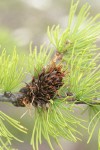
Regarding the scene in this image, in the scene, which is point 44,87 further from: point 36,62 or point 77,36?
point 77,36

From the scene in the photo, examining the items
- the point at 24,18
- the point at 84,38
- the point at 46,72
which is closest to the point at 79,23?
the point at 84,38

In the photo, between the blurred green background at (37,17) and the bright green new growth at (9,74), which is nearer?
the bright green new growth at (9,74)

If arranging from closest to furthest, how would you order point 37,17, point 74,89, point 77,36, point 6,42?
point 74,89 → point 77,36 → point 6,42 → point 37,17

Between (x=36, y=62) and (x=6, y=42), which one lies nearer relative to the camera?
(x=36, y=62)

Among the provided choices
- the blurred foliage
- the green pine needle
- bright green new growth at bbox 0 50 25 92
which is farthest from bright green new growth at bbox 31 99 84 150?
the blurred foliage

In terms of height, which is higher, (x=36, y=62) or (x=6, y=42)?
(x=6, y=42)

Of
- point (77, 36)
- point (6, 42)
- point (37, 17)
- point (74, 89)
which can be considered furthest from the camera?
point (37, 17)

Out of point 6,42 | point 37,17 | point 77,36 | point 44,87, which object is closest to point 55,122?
point 44,87

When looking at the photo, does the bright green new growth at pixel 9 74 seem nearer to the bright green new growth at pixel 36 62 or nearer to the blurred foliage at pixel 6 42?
the bright green new growth at pixel 36 62

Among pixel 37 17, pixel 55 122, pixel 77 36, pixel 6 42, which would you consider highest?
pixel 37 17

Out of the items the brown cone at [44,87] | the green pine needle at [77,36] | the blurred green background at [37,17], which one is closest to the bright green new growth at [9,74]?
the brown cone at [44,87]

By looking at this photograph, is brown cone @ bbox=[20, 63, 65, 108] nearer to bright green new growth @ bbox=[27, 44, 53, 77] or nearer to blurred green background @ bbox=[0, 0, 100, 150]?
bright green new growth @ bbox=[27, 44, 53, 77]

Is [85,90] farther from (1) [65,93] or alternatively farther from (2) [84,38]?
(2) [84,38]
